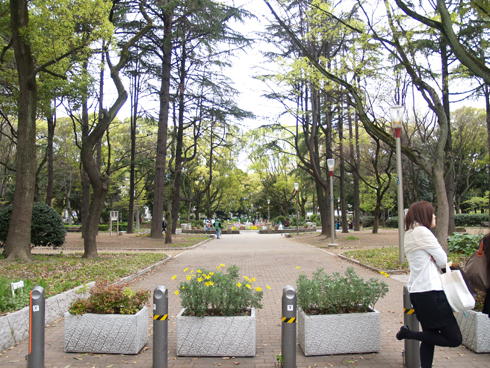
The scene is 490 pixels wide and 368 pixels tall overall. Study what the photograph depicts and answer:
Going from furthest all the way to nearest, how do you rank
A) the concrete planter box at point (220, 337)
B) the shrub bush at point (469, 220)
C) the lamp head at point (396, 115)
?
the shrub bush at point (469, 220), the lamp head at point (396, 115), the concrete planter box at point (220, 337)

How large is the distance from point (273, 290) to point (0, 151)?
26162mm

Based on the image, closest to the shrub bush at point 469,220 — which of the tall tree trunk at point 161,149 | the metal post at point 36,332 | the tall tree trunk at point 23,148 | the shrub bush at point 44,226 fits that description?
the tall tree trunk at point 161,149

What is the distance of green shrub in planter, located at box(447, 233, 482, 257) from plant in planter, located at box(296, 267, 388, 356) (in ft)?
28.1

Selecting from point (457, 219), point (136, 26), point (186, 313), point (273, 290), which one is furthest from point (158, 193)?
point (457, 219)

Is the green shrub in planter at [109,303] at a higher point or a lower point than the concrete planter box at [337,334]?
higher

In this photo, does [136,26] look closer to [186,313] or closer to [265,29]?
[265,29]

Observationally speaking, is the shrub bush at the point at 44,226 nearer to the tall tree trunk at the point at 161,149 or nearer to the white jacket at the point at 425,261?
the tall tree trunk at the point at 161,149

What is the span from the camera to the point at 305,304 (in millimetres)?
4586

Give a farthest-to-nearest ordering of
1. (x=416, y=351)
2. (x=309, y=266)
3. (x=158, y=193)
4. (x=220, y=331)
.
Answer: (x=158, y=193)
(x=309, y=266)
(x=220, y=331)
(x=416, y=351)

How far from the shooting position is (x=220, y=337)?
4.40 metres

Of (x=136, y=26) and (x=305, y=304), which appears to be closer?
(x=305, y=304)

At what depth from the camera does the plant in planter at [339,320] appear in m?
4.42

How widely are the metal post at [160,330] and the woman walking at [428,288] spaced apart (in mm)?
2352

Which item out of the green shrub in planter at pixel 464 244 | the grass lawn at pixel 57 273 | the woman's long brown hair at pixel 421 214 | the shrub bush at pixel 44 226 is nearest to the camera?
the woman's long brown hair at pixel 421 214
